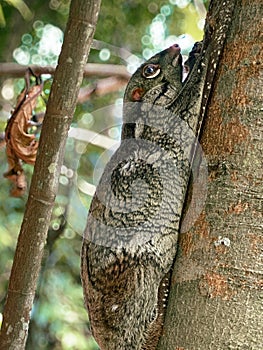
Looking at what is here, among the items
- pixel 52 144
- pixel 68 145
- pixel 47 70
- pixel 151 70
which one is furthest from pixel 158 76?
pixel 68 145

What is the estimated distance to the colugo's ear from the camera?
1804mm

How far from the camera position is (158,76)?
182 centimetres

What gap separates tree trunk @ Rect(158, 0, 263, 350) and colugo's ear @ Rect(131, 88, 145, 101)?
1.41 feet

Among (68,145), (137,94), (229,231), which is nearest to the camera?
(229,231)

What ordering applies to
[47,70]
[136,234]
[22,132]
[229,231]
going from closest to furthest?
1. [229,231]
2. [136,234]
3. [22,132]
4. [47,70]

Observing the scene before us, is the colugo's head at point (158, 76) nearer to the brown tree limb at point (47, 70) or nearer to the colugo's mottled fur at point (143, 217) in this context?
the colugo's mottled fur at point (143, 217)

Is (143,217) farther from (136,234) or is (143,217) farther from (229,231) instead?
(229,231)

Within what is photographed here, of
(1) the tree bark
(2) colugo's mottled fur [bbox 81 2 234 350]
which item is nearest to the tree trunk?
(2) colugo's mottled fur [bbox 81 2 234 350]

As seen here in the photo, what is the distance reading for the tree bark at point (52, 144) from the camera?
1626mm

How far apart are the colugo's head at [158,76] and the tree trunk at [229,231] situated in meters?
0.42

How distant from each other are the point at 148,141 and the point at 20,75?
3.59 ft

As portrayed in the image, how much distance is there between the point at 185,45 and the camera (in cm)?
207

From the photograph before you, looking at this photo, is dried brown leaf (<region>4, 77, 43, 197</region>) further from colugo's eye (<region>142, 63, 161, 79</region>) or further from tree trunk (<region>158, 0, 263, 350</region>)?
tree trunk (<region>158, 0, 263, 350</region>)

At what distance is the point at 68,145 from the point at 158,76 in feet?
8.33
